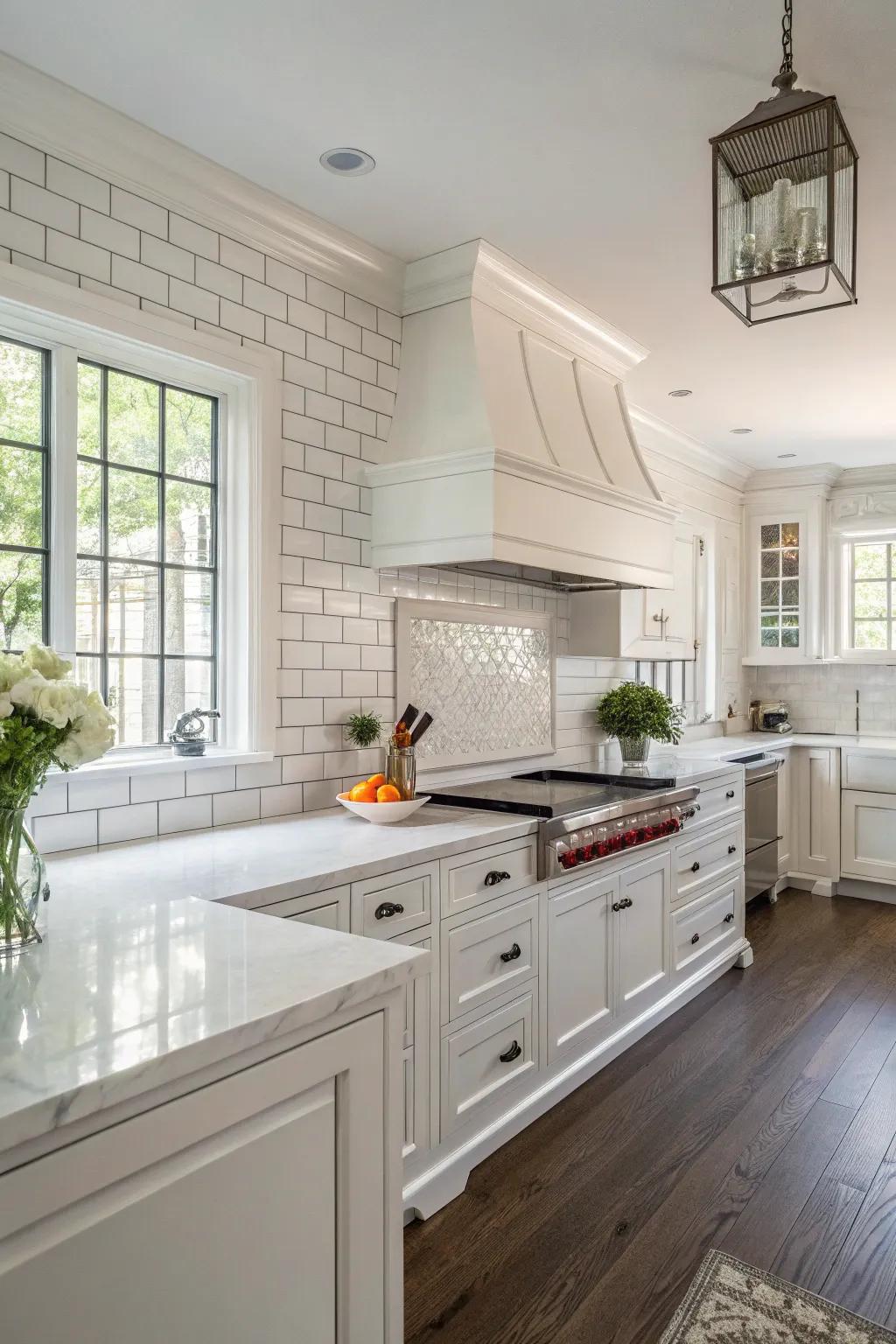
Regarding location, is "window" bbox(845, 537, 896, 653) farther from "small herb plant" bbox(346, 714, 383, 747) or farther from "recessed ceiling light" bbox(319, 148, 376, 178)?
"recessed ceiling light" bbox(319, 148, 376, 178)

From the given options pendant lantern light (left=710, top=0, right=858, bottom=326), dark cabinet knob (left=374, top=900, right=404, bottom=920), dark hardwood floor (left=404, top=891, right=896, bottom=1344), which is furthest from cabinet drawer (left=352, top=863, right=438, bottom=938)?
pendant lantern light (left=710, top=0, right=858, bottom=326)

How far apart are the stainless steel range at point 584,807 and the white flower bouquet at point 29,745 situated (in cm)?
160

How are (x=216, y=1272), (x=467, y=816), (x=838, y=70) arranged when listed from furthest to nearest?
(x=467, y=816)
(x=838, y=70)
(x=216, y=1272)

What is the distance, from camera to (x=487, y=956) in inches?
100.0

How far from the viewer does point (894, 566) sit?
19.9ft

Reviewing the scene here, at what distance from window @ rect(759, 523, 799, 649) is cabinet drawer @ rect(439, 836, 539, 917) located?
13.4 feet

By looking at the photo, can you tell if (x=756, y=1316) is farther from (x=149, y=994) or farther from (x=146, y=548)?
(x=146, y=548)

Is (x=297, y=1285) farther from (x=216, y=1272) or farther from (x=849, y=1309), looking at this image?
(x=849, y=1309)

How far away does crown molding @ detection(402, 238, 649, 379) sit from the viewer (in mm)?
2992

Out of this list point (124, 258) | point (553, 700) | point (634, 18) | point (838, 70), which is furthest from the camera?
point (553, 700)

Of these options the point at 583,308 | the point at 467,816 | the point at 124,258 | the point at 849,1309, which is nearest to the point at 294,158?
the point at 124,258

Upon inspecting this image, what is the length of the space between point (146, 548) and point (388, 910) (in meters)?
1.21

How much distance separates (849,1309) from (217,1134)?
1.68 metres

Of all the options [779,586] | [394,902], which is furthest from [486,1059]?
[779,586]
